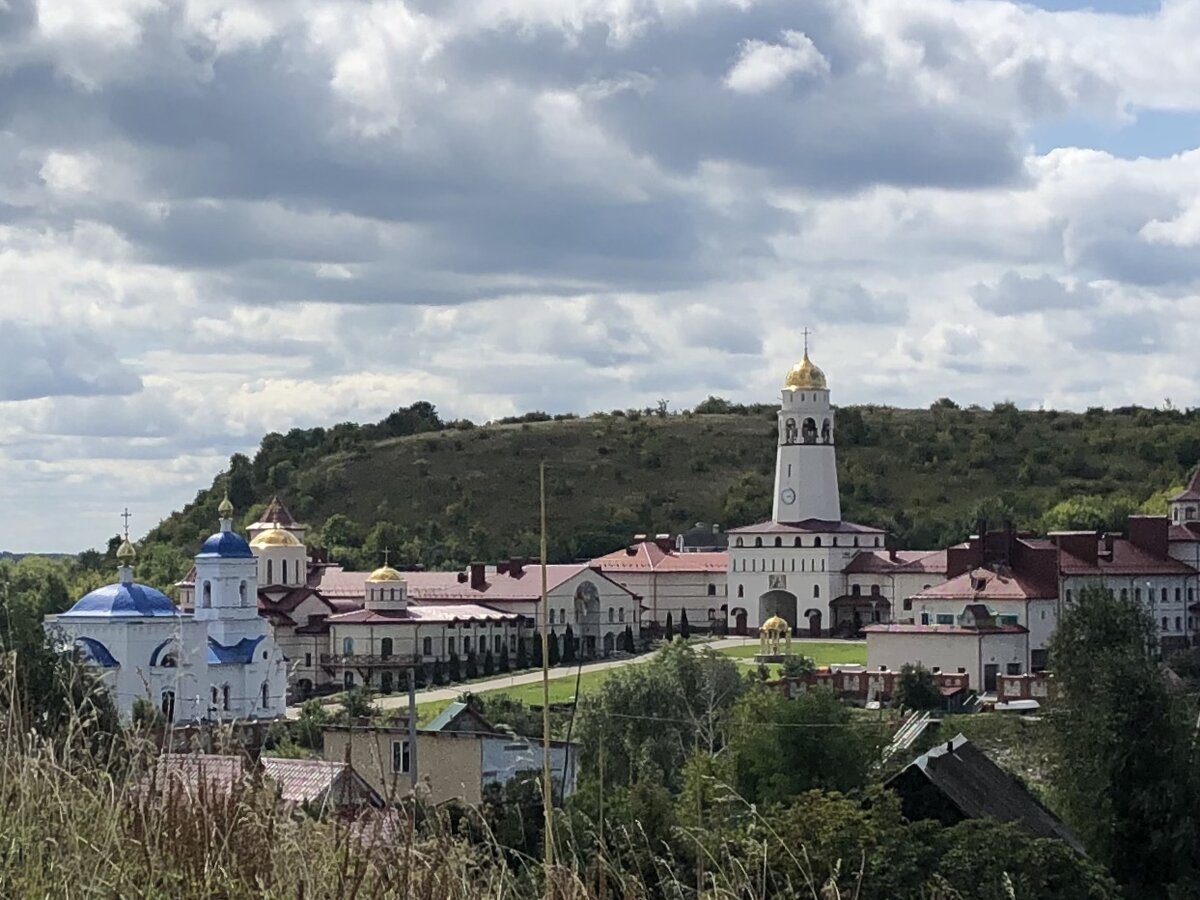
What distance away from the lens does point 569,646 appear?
69.9 m

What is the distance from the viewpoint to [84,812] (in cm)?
556

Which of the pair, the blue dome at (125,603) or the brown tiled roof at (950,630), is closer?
the blue dome at (125,603)

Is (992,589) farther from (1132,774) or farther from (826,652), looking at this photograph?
(1132,774)

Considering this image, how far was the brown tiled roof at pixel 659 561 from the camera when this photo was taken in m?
79.2

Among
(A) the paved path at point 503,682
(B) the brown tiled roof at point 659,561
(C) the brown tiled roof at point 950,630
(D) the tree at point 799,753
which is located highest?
(B) the brown tiled roof at point 659,561

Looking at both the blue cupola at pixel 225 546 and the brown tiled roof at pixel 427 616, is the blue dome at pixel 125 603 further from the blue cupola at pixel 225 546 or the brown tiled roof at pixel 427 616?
the brown tiled roof at pixel 427 616

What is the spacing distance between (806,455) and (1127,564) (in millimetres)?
17193

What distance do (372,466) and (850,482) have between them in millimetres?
25793

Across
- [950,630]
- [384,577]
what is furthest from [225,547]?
[950,630]

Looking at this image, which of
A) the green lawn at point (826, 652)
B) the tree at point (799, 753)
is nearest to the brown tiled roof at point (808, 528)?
the green lawn at point (826, 652)

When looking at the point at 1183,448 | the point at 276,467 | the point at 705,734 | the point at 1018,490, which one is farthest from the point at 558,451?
the point at 705,734

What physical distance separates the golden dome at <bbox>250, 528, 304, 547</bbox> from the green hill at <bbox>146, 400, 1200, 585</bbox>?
18.3 metres

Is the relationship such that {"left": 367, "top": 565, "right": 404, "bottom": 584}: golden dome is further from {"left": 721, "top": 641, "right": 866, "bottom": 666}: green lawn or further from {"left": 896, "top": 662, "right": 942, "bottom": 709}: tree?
{"left": 896, "top": 662, "right": 942, "bottom": 709}: tree

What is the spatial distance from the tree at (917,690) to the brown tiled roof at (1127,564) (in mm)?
9867
